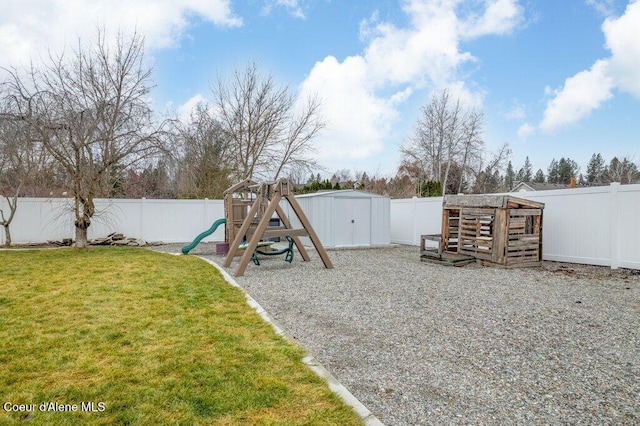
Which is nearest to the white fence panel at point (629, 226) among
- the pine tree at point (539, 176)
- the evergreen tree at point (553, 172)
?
the evergreen tree at point (553, 172)

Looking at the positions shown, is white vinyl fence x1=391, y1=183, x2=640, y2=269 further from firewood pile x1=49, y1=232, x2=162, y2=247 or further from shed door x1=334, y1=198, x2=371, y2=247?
firewood pile x1=49, y1=232, x2=162, y2=247

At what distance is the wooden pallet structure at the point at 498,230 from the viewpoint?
7.75m

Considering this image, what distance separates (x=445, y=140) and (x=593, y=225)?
756 inches

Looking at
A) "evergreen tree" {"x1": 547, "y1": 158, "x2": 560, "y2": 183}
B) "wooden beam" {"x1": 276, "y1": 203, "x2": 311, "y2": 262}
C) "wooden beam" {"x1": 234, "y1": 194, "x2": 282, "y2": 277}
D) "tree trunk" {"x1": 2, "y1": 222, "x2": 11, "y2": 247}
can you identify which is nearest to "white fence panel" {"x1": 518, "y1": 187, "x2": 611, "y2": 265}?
"wooden beam" {"x1": 276, "y1": 203, "x2": 311, "y2": 262}

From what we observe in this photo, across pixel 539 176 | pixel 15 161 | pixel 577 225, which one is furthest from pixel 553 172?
pixel 15 161

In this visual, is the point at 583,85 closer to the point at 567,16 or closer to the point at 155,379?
the point at 567,16

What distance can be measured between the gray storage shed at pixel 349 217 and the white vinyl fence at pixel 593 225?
4.46m

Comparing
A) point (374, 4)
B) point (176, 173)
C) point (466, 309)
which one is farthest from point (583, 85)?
point (176, 173)

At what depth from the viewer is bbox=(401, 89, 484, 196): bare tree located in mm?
25500

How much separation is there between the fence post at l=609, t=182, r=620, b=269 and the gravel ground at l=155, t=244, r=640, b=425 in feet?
2.40

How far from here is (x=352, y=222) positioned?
39.1 feet

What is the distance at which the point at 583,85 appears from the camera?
13.2 metres

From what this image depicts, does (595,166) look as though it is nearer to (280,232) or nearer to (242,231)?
(280,232)

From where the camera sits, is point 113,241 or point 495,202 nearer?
point 495,202
